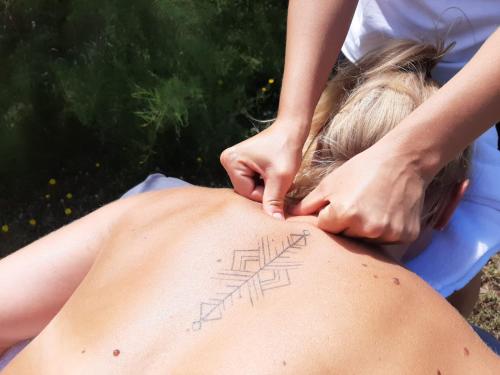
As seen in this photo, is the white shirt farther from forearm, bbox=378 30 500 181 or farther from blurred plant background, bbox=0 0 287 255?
blurred plant background, bbox=0 0 287 255

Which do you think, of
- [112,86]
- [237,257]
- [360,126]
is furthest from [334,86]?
[112,86]

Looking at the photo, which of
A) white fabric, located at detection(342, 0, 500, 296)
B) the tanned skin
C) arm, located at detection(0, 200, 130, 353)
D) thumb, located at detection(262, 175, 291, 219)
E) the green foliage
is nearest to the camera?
the tanned skin

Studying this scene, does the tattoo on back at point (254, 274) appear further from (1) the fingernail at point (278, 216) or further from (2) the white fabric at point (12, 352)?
(2) the white fabric at point (12, 352)

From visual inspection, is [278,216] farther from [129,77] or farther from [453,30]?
[129,77]

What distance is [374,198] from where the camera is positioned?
1194mm

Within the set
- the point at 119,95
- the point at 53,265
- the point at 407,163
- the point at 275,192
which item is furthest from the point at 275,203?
the point at 119,95

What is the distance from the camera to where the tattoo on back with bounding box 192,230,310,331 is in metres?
1.07

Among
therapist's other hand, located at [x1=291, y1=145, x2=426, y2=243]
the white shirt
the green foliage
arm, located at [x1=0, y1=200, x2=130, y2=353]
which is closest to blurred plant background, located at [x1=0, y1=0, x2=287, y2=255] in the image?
the green foliage

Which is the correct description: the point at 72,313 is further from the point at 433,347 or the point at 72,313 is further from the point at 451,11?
the point at 451,11

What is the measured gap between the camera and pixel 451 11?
1.79 m

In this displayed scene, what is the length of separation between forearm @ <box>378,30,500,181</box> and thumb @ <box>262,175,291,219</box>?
229mm

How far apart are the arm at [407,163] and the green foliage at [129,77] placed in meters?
1.39

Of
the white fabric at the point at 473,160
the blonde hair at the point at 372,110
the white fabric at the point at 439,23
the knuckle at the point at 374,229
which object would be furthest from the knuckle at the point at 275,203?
the white fabric at the point at 439,23

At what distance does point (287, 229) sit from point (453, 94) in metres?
0.43
